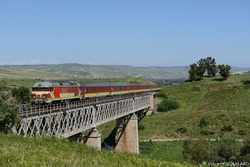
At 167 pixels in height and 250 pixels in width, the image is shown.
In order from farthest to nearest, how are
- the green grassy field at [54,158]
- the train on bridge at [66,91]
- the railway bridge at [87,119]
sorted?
the train on bridge at [66,91] < the railway bridge at [87,119] < the green grassy field at [54,158]

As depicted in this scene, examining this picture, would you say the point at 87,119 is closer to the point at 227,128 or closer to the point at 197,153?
the point at 197,153

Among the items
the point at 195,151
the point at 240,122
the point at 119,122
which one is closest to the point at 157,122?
the point at 119,122

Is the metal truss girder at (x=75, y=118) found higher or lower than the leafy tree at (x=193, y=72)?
lower

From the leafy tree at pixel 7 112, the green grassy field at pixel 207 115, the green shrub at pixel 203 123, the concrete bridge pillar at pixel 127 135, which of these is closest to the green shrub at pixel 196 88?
the green grassy field at pixel 207 115

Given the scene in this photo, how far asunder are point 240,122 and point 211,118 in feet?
21.9

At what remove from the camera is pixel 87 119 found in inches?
1617

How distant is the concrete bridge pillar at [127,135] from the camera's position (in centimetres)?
5428

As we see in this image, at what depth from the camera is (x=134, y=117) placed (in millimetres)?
57938

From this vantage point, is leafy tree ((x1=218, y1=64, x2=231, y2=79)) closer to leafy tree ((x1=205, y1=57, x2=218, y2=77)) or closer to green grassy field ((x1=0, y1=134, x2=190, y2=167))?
leafy tree ((x1=205, y1=57, x2=218, y2=77))

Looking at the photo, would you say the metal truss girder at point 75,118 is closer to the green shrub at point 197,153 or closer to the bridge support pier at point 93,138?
the bridge support pier at point 93,138

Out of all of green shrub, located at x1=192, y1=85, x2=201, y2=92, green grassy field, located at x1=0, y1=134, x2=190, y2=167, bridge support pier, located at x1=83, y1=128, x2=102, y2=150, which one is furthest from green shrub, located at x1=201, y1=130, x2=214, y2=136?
green grassy field, located at x1=0, y1=134, x2=190, y2=167

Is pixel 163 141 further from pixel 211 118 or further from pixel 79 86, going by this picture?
pixel 79 86

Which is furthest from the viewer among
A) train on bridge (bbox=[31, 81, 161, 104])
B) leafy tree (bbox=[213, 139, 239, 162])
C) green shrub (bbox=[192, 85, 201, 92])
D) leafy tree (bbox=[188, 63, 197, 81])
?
leafy tree (bbox=[188, 63, 197, 81])

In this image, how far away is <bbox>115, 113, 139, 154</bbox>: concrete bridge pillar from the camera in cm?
5428
